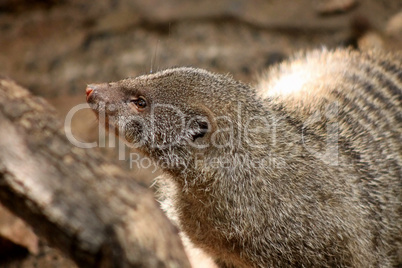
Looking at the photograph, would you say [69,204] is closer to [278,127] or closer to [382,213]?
[278,127]

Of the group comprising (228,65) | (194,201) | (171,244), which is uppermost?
(228,65)

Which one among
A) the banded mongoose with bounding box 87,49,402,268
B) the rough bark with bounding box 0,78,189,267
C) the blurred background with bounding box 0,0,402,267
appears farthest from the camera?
the blurred background with bounding box 0,0,402,267

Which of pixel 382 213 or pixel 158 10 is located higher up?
pixel 158 10

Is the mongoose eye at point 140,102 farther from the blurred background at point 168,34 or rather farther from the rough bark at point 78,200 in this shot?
the blurred background at point 168,34

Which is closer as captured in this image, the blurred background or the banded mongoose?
the banded mongoose

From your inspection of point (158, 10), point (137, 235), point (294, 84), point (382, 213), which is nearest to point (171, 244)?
point (137, 235)

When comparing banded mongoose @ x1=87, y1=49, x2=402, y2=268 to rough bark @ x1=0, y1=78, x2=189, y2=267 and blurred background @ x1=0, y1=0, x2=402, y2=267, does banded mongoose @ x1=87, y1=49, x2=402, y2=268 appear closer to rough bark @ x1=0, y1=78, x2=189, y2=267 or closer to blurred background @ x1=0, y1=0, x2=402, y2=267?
rough bark @ x1=0, y1=78, x2=189, y2=267

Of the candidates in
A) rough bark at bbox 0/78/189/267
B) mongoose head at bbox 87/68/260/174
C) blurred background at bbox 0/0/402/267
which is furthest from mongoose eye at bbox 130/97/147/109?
blurred background at bbox 0/0/402/267
